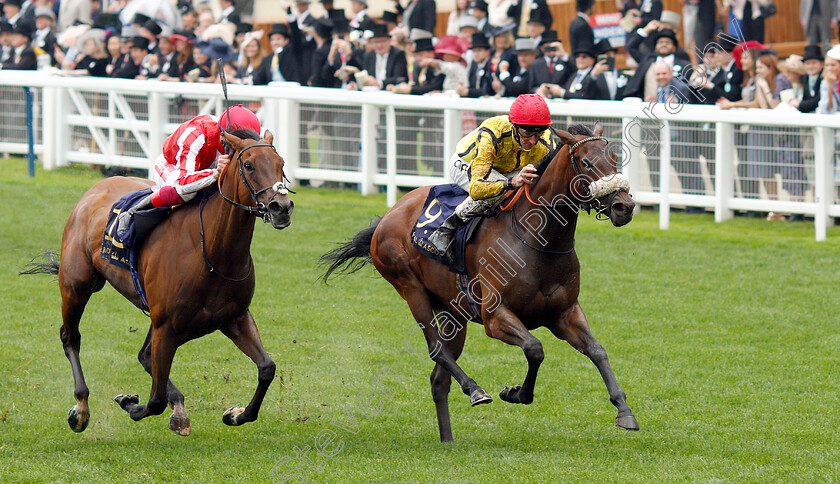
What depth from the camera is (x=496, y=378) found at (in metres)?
7.22

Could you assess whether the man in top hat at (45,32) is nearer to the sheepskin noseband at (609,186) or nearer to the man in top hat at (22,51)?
the man in top hat at (22,51)

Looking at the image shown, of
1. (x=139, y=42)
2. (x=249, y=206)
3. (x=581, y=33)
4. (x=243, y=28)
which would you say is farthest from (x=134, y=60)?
(x=249, y=206)

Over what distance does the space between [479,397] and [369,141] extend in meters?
6.94

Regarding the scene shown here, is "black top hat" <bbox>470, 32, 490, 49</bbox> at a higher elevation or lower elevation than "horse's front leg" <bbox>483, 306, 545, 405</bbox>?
higher

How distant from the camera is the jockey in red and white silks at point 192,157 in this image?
5738 millimetres

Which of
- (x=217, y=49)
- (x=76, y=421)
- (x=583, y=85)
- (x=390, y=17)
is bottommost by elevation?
(x=76, y=421)

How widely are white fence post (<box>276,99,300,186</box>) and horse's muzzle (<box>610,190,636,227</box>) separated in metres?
7.94

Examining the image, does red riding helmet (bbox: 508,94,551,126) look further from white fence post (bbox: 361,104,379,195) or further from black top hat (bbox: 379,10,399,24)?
black top hat (bbox: 379,10,399,24)

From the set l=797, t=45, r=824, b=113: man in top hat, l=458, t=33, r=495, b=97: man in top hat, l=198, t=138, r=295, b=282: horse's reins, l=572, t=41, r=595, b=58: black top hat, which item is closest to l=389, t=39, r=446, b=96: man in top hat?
l=458, t=33, r=495, b=97: man in top hat

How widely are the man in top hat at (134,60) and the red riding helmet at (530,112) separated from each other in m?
10.3

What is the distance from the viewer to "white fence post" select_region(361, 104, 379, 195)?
12250 mm

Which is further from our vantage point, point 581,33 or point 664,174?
point 581,33

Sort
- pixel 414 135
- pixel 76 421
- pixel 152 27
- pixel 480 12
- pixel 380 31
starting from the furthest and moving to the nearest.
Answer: pixel 152 27 < pixel 480 12 < pixel 380 31 < pixel 414 135 < pixel 76 421

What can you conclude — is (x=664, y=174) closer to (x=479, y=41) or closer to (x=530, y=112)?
(x=479, y=41)
